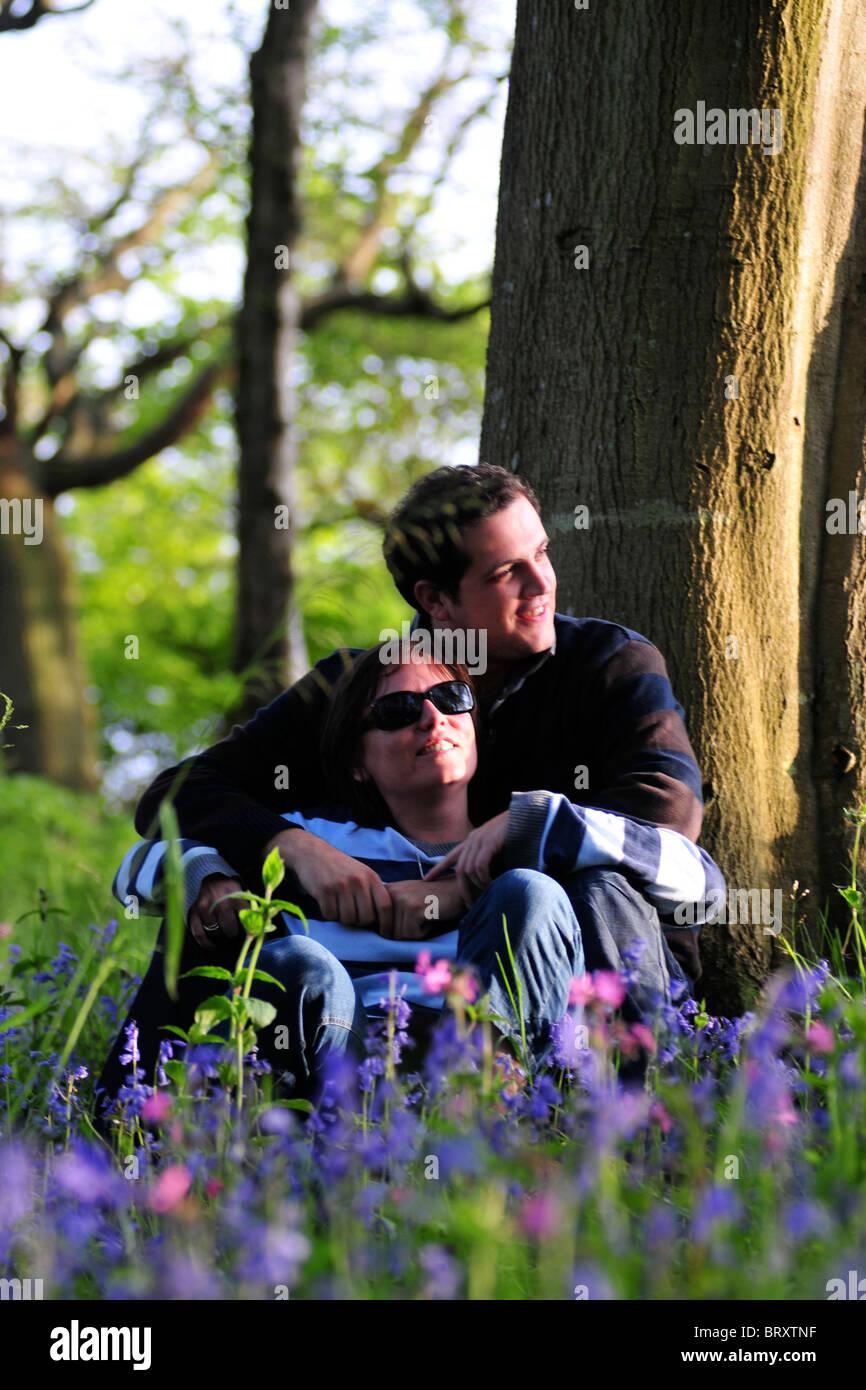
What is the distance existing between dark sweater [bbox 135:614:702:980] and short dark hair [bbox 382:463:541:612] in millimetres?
302

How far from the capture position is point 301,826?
3205mm

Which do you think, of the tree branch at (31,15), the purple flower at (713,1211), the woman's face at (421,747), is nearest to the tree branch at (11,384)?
the tree branch at (31,15)

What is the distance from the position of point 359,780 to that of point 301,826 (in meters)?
0.18

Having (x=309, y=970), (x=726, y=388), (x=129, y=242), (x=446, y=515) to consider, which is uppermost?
(x=129, y=242)

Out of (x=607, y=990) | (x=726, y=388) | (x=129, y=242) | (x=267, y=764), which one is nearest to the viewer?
(x=607, y=990)

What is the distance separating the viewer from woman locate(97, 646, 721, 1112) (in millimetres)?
2521

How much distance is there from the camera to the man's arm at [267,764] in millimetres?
3221

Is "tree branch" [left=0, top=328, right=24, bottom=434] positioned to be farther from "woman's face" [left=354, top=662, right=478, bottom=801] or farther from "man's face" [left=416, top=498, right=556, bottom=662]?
"woman's face" [left=354, top=662, right=478, bottom=801]

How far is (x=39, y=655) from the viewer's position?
1432cm

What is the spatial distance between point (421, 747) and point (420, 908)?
40cm

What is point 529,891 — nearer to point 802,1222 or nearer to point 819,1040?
point 819,1040

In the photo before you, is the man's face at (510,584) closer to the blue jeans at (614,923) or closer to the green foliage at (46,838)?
the blue jeans at (614,923)

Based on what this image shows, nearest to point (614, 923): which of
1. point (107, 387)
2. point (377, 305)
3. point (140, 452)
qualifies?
point (377, 305)
